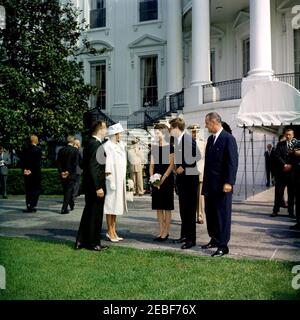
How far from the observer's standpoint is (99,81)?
28.2 meters

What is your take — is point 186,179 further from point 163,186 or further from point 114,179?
point 114,179

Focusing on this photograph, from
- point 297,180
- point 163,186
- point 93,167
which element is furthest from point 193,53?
point 93,167

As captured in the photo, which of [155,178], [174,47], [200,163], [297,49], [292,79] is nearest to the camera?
[155,178]

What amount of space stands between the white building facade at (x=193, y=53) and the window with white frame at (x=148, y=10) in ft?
0.18

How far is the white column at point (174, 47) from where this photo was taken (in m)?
23.6

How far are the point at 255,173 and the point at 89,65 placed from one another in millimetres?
14266

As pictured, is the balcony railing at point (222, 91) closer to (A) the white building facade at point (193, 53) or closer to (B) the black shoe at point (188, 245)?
(A) the white building facade at point (193, 53)

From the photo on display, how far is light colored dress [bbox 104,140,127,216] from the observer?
739 centimetres

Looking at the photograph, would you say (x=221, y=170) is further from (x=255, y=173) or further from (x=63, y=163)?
(x=255, y=173)

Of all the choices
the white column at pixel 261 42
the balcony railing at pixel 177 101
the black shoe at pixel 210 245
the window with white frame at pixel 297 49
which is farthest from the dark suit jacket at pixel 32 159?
the window with white frame at pixel 297 49

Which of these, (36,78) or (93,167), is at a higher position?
(36,78)

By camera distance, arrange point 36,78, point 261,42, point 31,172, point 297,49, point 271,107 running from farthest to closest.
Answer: point 297,49
point 261,42
point 36,78
point 271,107
point 31,172

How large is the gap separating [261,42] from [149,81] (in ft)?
33.7
